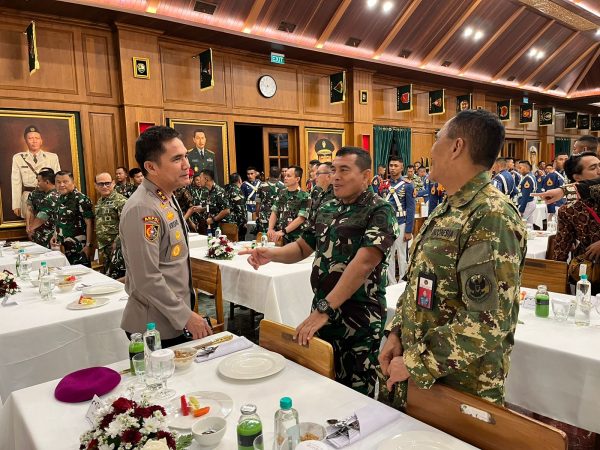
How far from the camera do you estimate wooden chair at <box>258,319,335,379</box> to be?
5.44ft

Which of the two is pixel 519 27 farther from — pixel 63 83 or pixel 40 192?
pixel 40 192

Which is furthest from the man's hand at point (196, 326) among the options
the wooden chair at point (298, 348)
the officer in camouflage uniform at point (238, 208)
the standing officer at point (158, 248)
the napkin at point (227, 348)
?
the officer in camouflage uniform at point (238, 208)

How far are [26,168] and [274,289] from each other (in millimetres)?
5430

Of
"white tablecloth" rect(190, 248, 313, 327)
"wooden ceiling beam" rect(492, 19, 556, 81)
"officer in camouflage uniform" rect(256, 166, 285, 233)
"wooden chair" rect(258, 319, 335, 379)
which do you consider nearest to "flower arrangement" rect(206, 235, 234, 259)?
"white tablecloth" rect(190, 248, 313, 327)

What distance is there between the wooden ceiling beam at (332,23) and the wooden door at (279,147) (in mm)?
2021

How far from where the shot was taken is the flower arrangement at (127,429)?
1.06m

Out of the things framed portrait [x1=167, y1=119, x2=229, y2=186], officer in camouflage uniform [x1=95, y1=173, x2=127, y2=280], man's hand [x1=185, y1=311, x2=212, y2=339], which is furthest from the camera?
framed portrait [x1=167, y1=119, x2=229, y2=186]

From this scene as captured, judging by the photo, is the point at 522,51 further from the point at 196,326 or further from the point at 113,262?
the point at 196,326

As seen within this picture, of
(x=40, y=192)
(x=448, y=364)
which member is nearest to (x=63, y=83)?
(x=40, y=192)

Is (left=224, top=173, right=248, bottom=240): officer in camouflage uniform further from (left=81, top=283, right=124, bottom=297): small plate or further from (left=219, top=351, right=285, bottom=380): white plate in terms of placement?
(left=219, top=351, right=285, bottom=380): white plate

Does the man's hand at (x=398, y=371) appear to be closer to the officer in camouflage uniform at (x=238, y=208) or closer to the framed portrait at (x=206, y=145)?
the officer in camouflage uniform at (x=238, y=208)

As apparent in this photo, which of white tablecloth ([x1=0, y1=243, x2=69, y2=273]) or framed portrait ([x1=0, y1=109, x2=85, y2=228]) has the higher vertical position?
framed portrait ([x1=0, y1=109, x2=85, y2=228])

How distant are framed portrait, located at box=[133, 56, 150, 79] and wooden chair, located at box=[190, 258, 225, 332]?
216 inches

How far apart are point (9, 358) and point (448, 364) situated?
2.26m
